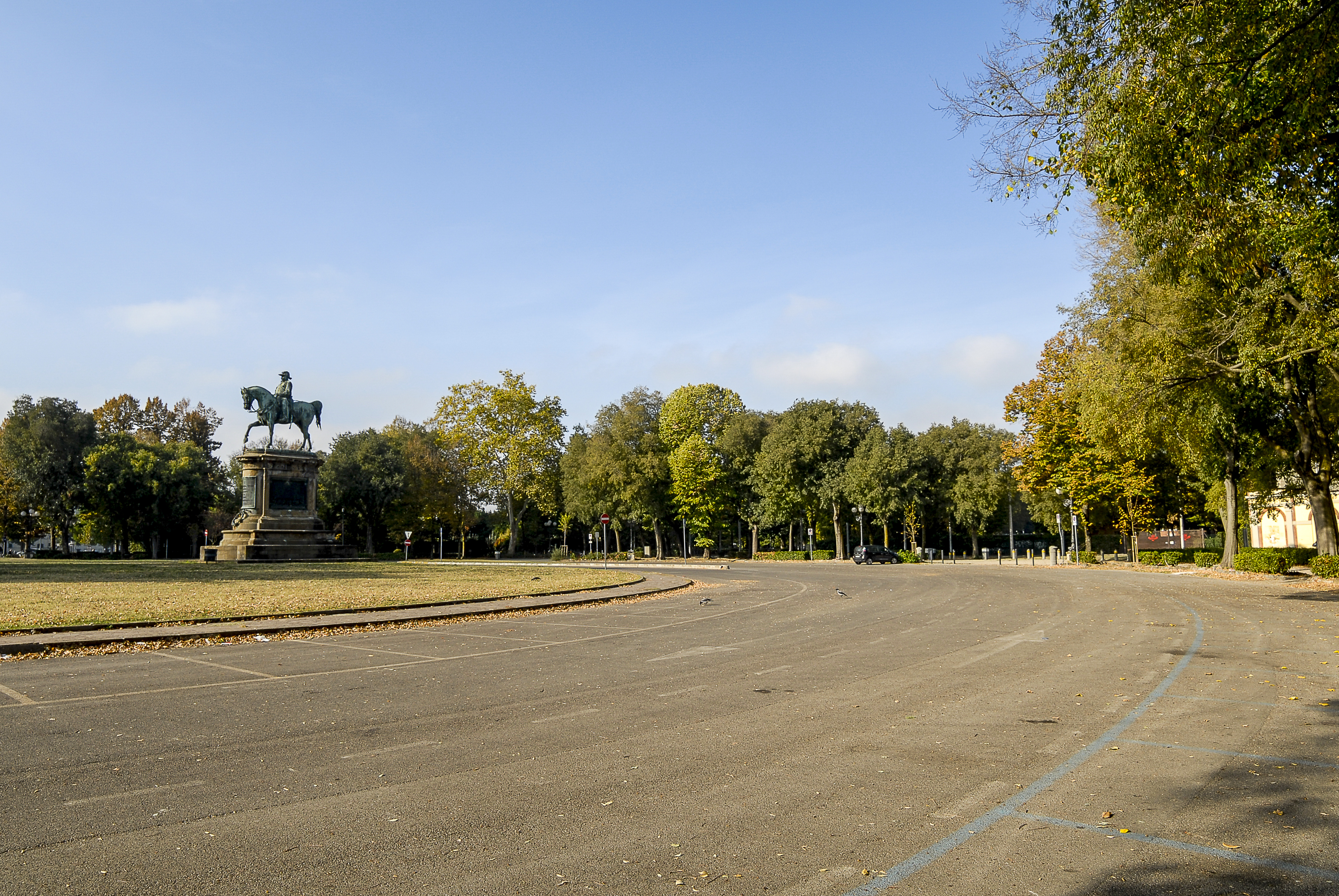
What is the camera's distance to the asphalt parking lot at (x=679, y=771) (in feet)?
14.9

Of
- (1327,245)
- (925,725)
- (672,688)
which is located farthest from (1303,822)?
(1327,245)

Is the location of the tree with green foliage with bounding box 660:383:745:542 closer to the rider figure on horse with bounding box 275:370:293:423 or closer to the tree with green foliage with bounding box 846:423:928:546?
the tree with green foliage with bounding box 846:423:928:546

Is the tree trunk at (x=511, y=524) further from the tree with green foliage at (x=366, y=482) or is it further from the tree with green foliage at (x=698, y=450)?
the tree with green foliage at (x=698, y=450)

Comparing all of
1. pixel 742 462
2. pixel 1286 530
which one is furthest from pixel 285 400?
pixel 1286 530

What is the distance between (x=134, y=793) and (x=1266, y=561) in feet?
133

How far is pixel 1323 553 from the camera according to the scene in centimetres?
3359

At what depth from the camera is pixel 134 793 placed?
5.92 metres

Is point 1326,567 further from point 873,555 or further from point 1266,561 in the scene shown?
point 873,555

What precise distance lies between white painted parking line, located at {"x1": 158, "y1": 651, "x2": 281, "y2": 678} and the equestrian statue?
4048cm

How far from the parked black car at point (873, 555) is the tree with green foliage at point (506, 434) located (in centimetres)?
2993

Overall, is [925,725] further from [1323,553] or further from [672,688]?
[1323,553]

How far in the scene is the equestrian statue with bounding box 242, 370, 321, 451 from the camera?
168 ft

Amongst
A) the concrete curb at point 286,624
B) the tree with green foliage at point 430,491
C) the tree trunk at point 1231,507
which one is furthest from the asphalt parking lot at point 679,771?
the tree with green foliage at point 430,491

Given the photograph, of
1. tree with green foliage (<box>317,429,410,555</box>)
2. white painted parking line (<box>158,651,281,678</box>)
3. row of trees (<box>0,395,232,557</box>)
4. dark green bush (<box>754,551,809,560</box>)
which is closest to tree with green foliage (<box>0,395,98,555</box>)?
row of trees (<box>0,395,232,557</box>)
